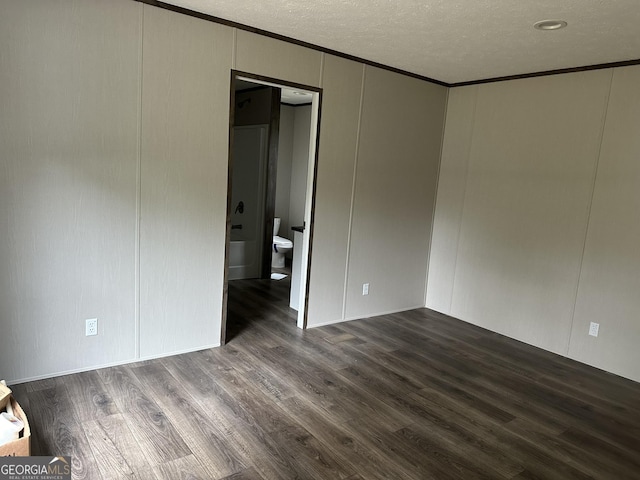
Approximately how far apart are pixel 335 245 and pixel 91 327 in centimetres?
215

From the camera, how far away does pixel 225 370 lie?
3.27m

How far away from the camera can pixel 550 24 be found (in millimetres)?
2850

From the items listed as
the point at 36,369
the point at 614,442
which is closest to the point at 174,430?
the point at 36,369

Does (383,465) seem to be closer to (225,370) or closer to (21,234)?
(225,370)

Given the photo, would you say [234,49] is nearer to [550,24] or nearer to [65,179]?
[65,179]

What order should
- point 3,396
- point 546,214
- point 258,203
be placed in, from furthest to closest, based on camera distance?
point 258,203 < point 546,214 < point 3,396

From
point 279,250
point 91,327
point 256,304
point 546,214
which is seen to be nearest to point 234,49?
point 91,327

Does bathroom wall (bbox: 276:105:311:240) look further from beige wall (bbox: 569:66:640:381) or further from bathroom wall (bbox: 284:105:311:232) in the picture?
beige wall (bbox: 569:66:640:381)

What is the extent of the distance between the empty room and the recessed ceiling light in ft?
0.06

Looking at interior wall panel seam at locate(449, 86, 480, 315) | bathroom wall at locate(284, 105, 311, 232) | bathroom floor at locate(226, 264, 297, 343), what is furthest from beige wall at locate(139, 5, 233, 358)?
bathroom wall at locate(284, 105, 311, 232)

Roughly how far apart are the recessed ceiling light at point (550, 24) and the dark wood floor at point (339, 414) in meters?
2.50

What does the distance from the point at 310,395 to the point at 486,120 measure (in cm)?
323

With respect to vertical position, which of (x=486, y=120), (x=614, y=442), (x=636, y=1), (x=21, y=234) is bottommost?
(x=614, y=442)

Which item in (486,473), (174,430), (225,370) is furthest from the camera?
(225,370)
